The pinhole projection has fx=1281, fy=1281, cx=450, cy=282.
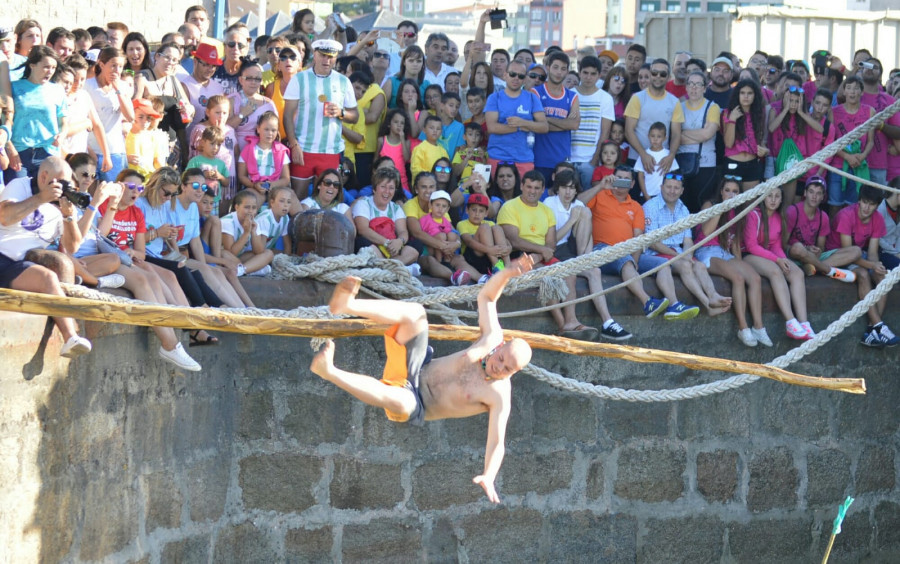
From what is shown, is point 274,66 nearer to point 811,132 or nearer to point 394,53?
point 394,53

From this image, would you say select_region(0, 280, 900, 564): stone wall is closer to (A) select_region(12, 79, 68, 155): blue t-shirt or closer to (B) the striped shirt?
(A) select_region(12, 79, 68, 155): blue t-shirt

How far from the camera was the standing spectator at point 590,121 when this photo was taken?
31.8 feet

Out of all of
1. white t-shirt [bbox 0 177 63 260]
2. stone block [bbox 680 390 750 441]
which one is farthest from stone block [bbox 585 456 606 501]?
white t-shirt [bbox 0 177 63 260]

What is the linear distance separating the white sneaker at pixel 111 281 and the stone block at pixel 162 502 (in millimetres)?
1114

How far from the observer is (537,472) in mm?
8297

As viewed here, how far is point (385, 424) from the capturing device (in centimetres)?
788

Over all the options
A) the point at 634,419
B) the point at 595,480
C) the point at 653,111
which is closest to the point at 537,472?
the point at 595,480

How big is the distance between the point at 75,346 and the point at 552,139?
4407 millimetres

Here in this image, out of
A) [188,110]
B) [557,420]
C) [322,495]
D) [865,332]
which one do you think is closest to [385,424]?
[322,495]

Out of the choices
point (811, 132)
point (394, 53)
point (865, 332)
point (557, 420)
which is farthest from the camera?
point (394, 53)

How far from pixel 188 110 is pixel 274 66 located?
1125 millimetres

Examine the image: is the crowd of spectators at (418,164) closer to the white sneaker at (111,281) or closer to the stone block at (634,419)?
the white sneaker at (111,281)

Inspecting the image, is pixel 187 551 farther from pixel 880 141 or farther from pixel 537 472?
pixel 880 141

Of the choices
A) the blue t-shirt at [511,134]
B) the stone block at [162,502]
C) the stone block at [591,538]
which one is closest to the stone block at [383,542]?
the stone block at [591,538]
